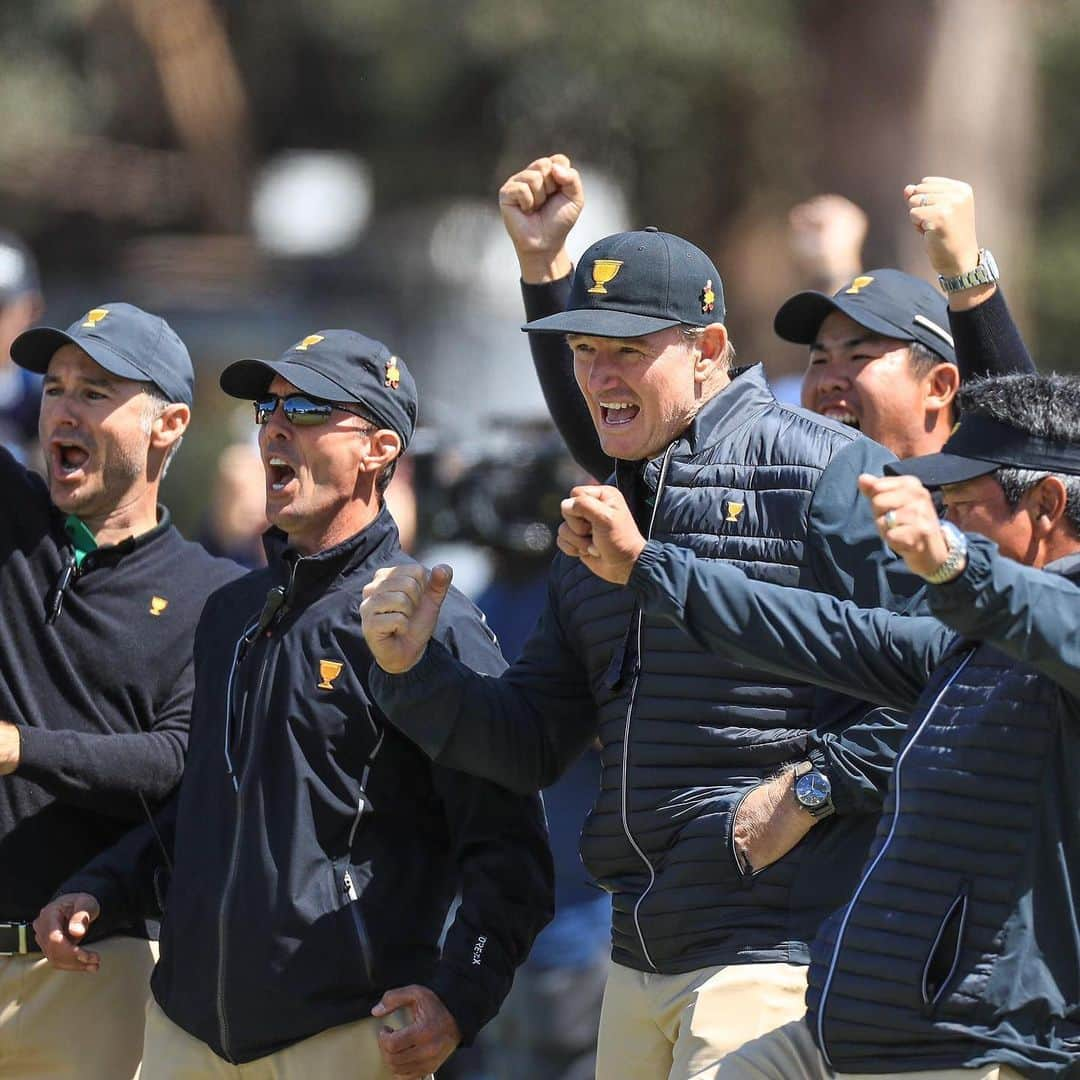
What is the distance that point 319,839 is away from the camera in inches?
161

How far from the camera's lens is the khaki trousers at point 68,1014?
15.2 ft

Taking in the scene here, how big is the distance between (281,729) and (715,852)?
3.07ft

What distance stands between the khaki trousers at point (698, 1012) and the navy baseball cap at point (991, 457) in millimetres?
953

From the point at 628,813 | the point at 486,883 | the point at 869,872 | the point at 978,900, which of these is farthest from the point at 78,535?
the point at 978,900

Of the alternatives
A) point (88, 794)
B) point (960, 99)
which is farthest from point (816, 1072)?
point (960, 99)

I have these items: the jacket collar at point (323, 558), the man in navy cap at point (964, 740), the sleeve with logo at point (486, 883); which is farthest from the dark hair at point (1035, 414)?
the jacket collar at point (323, 558)

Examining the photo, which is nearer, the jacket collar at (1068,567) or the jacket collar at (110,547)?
the jacket collar at (1068,567)

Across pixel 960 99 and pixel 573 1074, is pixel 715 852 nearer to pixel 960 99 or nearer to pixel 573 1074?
pixel 573 1074

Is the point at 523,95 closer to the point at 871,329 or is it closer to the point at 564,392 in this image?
the point at 871,329

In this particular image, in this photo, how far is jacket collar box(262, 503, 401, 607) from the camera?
4.28m

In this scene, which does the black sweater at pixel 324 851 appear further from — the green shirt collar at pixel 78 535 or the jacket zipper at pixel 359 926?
the green shirt collar at pixel 78 535

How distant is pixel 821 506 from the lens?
379cm

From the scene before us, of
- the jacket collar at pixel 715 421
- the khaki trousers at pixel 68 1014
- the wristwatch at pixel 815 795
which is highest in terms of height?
the jacket collar at pixel 715 421

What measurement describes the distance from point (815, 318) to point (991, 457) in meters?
1.63
